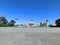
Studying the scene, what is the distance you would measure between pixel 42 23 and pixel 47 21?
4766 millimetres

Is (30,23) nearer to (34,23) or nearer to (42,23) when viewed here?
(34,23)

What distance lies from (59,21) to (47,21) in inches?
Result: 287

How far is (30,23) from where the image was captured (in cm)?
6056

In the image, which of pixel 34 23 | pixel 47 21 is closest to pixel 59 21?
pixel 47 21

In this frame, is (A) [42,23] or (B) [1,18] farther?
(B) [1,18]

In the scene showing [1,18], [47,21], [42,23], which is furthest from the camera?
[1,18]

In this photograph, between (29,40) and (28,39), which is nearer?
(29,40)

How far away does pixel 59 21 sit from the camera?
6147cm

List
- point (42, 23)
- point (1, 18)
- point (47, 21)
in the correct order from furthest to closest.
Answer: point (1, 18)
point (42, 23)
point (47, 21)

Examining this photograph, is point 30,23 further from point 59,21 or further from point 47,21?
point 59,21

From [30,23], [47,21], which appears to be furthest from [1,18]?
[47,21]

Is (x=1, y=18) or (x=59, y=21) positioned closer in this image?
(x=59, y=21)

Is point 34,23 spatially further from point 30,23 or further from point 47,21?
point 47,21

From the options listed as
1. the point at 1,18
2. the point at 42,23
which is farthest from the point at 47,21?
the point at 1,18
